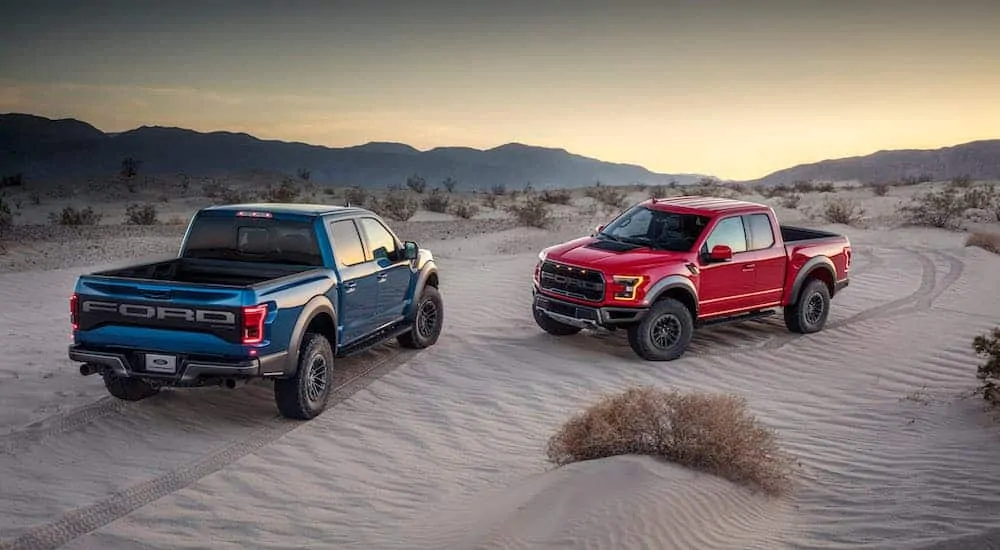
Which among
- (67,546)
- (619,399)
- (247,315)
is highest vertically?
(247,315)

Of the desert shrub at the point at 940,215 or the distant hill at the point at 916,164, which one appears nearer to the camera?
the desert shrub at the point at 940,215

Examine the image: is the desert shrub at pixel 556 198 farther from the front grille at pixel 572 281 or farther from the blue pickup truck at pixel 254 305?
the blue pickup truck at pixel 254 305

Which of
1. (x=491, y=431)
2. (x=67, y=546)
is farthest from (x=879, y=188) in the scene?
(x=67, y=546)

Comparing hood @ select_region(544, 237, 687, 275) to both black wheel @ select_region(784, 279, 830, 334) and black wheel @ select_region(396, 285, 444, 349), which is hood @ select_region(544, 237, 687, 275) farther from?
black wheel @ select_region(784, 279, 830, 334)

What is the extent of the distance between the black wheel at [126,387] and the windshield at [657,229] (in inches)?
251

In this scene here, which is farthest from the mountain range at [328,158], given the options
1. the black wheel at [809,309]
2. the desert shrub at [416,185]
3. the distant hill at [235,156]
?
the black wheel at [809,309]

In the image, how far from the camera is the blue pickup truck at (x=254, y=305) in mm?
8062

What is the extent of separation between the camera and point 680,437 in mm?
7105

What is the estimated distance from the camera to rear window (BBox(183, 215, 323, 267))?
9.70 m

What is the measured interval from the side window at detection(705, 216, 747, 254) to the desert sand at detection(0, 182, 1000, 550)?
1.46 m

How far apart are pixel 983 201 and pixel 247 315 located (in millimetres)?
36065

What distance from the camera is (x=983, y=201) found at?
120ft

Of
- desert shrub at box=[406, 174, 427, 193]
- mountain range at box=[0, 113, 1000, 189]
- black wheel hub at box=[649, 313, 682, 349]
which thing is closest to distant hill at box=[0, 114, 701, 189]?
mountain range at box=[0, 113, 1000, 189]

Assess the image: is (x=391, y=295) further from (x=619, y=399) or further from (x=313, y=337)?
(x=619, y=399)
